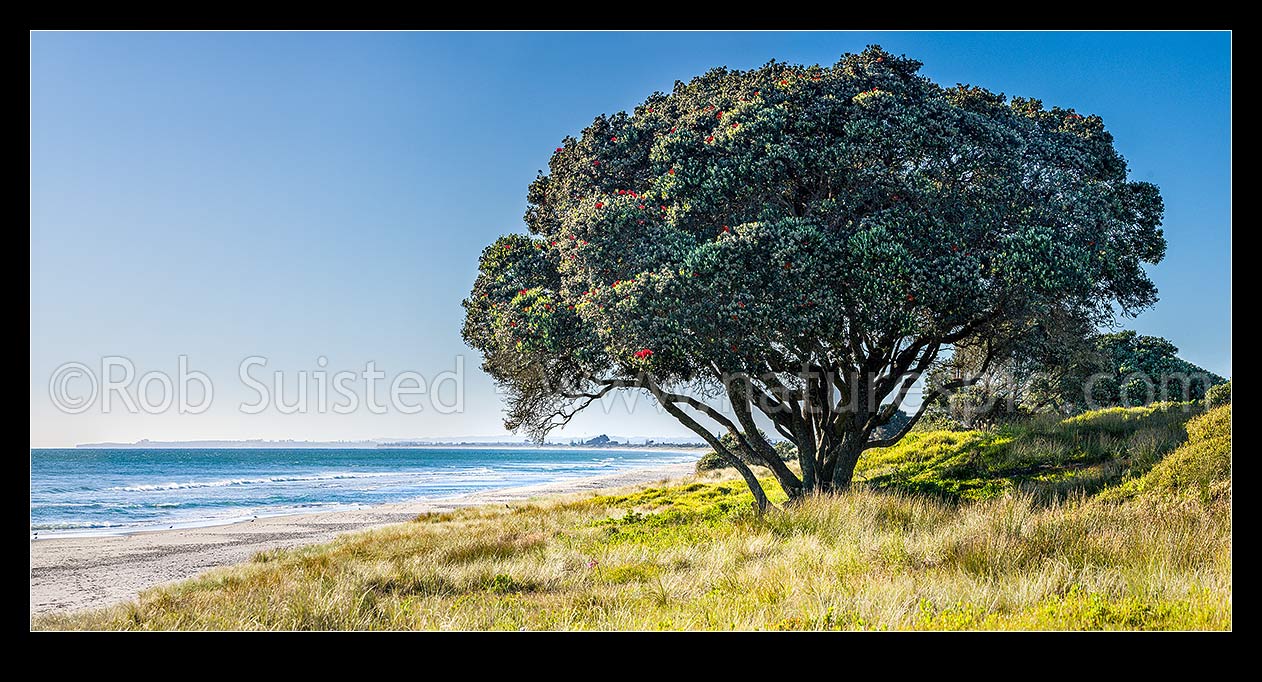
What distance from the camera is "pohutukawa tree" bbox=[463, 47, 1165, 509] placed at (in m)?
13.1

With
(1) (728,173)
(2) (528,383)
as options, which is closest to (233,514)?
(2) (528,383)

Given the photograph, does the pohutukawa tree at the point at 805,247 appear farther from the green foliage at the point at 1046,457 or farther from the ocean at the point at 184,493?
the ocean at the point at 184,493

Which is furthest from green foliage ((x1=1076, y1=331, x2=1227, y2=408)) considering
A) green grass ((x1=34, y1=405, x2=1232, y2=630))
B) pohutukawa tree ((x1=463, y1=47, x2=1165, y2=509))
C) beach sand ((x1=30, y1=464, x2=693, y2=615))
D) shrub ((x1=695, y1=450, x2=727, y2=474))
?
beach sand ((x1=30, y1=464, x2=693, y2=615))

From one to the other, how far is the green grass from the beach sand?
4.73 m

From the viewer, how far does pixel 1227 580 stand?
7773 millimetres

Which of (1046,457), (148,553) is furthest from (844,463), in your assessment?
(148,553)

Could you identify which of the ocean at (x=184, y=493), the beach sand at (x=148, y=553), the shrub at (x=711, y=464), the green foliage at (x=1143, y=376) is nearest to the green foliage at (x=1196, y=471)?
the beach sand at (x=148, y=553)

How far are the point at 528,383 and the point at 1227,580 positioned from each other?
45.5 ft

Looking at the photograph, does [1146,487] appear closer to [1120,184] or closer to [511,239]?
[1120,184]

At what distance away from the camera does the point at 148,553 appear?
24.0 meters

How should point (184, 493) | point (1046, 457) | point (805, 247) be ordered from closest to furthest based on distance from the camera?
1. point (805, 247)
2. point (1046, 457)
3. point (184, 493)

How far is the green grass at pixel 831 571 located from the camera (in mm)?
7445

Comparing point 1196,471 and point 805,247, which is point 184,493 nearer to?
point 805,247

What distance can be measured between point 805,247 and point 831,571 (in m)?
5.93
